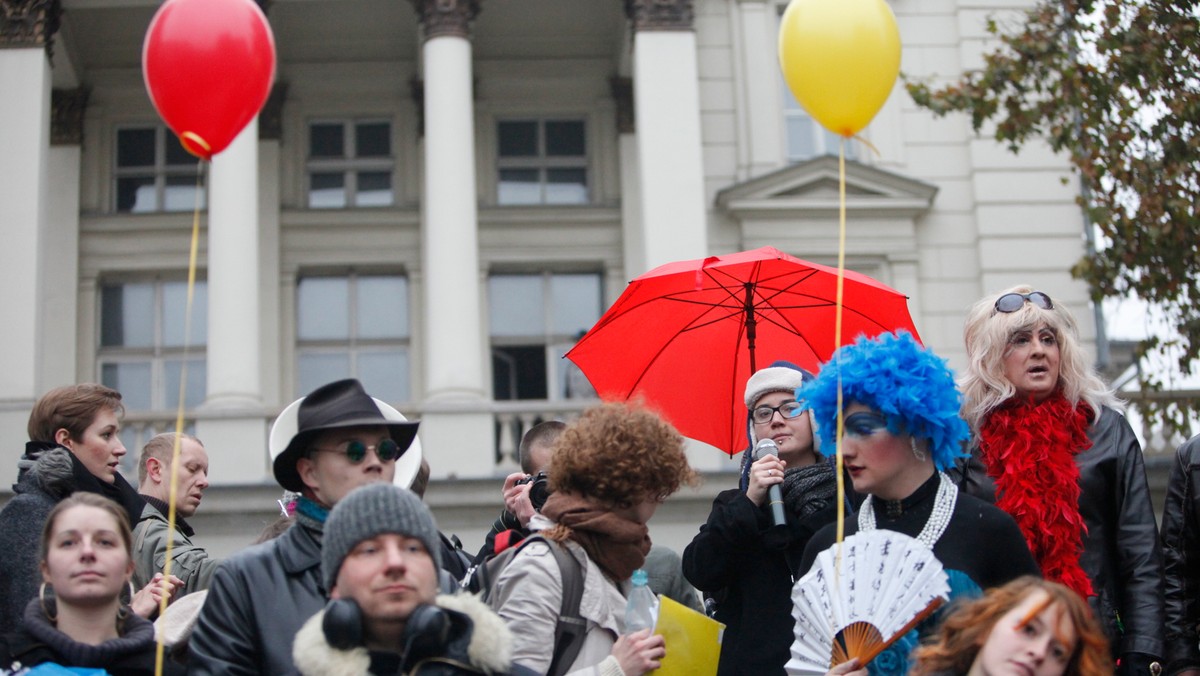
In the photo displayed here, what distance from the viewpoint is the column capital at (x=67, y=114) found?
21.5 meters

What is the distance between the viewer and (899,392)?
16.4 feet

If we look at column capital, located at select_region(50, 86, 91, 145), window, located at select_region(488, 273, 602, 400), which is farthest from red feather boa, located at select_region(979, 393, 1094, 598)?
column capital, located at select_region(50, 86, 91, 145)

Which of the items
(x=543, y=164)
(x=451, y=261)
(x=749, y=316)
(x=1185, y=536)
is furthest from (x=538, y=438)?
(x=543, y=164)

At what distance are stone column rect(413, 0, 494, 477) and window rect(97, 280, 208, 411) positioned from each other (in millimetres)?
3682

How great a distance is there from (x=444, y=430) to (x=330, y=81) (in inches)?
229

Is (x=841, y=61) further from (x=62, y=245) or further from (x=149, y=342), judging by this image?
(x=62, y=245)

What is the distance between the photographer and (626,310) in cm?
777

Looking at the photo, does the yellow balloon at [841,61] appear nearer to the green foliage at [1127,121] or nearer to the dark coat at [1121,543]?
the dark coat at [1121,543]

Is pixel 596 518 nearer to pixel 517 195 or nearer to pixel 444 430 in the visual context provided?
pixel 444 430

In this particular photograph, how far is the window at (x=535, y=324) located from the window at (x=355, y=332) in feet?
3.92

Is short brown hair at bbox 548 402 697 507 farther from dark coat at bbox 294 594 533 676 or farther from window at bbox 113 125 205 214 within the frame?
window at bbox 113 125 205 214

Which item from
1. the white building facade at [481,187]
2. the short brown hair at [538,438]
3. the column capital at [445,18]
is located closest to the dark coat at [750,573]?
the short brown hair at [538,438]

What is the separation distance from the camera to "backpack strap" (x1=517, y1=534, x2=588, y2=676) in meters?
4.89

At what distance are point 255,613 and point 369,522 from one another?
1.85 ft
